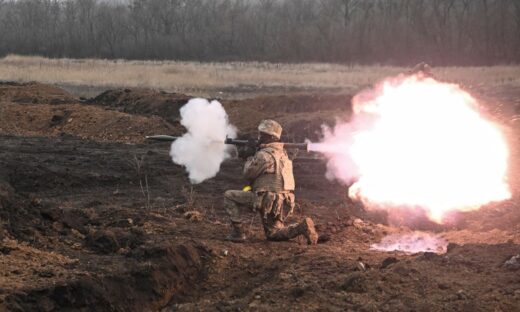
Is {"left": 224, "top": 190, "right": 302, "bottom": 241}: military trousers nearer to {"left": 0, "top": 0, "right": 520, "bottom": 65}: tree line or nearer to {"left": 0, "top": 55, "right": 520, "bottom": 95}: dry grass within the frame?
{"left": 0, "top": 55, "right": 520, "bottom": 95}: dry grass

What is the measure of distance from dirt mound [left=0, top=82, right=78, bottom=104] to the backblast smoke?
67.3 ft

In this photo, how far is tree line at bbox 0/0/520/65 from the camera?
6731 cm

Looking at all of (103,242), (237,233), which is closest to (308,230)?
(237,233)

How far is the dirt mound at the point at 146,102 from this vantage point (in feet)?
89.5

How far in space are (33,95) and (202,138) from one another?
2302 cm

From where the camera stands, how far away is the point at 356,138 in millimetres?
12312

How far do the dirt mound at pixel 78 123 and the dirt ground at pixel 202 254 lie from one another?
264 inches

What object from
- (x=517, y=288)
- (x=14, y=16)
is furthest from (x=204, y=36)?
(x=517, y=288)

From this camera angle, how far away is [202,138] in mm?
10430

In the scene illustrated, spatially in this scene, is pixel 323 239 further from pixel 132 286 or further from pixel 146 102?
pixel 146 102

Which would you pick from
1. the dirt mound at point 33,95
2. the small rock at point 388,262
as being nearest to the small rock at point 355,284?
the small rock at point 388,262

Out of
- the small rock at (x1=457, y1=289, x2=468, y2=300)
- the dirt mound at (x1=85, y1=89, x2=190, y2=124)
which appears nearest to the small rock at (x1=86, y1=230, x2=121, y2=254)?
the small rock at (x1=457, y1=289, x2=468, y2=300)

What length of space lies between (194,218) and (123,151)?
28.5 feet

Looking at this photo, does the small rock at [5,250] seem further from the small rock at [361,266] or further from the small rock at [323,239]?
the small rock at [323,239]
